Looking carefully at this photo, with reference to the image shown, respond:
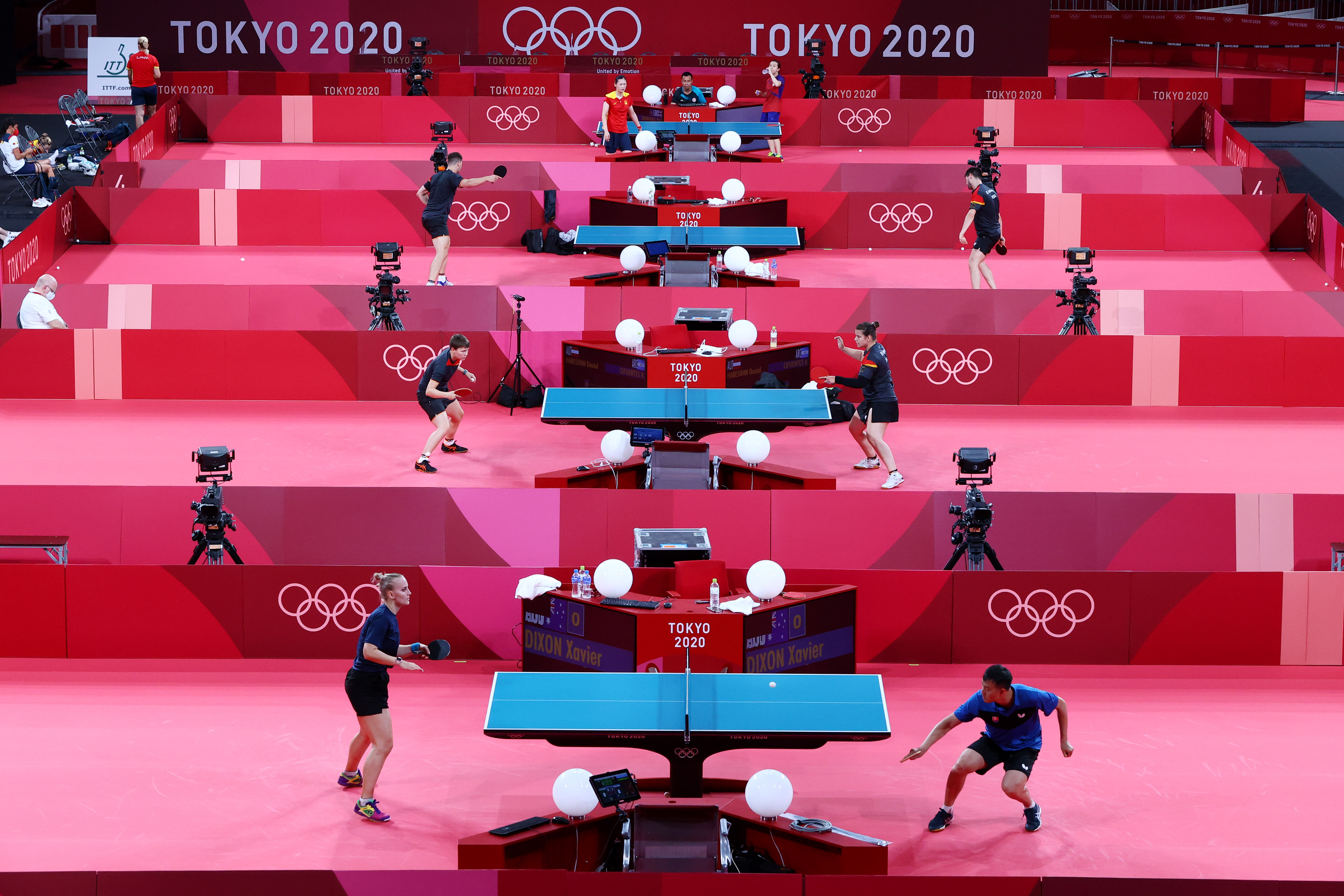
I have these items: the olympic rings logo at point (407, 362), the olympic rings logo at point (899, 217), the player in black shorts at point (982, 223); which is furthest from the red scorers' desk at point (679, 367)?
the olympic rings logo at point (899, 217)

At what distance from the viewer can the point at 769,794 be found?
25.8 feet

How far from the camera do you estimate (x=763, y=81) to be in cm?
2619

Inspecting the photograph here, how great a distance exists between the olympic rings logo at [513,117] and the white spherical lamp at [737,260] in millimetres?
8714

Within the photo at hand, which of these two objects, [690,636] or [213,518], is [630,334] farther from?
[690,636]

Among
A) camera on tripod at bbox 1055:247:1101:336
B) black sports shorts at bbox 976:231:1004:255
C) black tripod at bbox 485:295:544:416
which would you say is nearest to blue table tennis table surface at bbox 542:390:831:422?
black tripod at bbox 485:295:544:416

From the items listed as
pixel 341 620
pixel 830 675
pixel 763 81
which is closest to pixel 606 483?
pixel 341 620

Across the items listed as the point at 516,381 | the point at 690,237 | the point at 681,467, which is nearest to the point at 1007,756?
the point at 681,467

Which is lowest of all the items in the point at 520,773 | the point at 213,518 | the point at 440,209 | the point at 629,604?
the point at 520,773

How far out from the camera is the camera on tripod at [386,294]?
55.7 feet

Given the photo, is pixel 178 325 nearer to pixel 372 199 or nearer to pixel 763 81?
pixel 372 199

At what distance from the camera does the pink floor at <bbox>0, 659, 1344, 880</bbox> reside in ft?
27.8

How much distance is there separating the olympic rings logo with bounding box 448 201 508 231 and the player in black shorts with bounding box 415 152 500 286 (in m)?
2.81

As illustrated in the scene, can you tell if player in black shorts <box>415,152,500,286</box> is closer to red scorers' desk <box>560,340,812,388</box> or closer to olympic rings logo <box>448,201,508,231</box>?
olympic rings logo <box>448,201,508,231</box>

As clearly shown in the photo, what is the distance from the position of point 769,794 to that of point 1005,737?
5.08 ft
